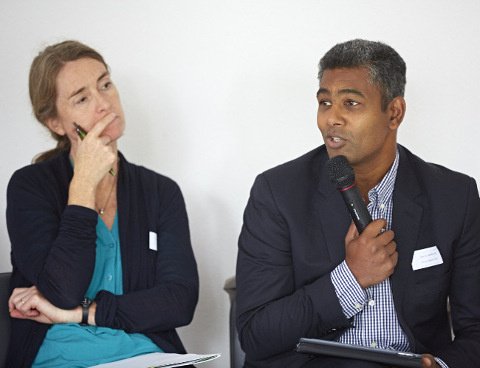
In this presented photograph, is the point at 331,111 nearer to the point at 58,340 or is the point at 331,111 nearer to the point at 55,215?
the point at 55,215

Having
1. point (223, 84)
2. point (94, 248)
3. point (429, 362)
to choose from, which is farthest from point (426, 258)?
point (223, 84)

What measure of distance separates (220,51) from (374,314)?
158 centimetres

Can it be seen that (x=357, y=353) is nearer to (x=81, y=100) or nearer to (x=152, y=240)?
(x=152, y=240)

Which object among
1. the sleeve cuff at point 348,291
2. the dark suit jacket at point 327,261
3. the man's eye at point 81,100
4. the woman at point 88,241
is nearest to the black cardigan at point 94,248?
the woman at point 88,241

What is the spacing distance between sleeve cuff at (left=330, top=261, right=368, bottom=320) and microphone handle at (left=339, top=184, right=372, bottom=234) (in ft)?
0.57

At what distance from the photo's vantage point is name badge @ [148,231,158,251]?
9.13 feet

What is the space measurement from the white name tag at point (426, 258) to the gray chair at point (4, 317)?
1526 mm

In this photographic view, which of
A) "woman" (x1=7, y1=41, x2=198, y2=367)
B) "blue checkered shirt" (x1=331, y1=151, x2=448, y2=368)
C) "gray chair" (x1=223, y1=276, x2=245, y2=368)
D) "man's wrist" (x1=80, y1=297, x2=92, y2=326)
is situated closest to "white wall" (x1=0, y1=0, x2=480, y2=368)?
"woman" (x1=7, y1=41, x2=198, y2=367)

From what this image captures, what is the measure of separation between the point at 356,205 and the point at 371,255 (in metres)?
0.20

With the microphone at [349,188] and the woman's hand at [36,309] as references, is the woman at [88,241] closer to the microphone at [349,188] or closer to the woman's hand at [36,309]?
the woman's hand at [36,309]

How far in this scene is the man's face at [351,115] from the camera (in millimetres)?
2402

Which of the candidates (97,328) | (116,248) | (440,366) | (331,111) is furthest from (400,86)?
(97,328)

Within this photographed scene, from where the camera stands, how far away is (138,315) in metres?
2.56

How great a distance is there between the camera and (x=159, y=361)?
2346 mm
